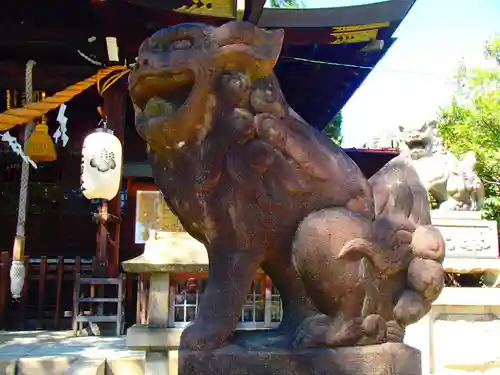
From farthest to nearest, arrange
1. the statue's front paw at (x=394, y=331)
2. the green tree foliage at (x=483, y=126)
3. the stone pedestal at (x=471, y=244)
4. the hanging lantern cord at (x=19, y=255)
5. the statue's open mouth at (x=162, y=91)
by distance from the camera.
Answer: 1. the green tree foliage at (x=483, y=126)
2. the hanging lantern cord at (x=19, y=255)
3. the stone pedestal at (x=471, y=244)
4. the statue's front paw at (x=394, y=331)
5. the statue's open mouth at (x=162, y=91)

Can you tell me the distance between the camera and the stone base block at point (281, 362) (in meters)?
1.67

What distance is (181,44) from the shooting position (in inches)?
66.9

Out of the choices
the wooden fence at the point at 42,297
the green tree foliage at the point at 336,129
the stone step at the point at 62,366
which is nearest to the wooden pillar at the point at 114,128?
the wooden fence at the point at 42,297

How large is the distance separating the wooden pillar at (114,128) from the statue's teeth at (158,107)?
445 cm

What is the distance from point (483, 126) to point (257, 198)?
33.6 feet

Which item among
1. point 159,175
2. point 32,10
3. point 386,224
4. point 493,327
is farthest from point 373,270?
point 32,10

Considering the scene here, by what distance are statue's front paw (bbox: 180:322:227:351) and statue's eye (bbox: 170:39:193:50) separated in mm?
908

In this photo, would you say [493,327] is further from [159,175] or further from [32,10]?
[32,10]

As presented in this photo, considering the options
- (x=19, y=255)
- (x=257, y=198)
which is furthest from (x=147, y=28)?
(x=257, y=198)

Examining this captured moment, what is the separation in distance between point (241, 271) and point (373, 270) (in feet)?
1.51

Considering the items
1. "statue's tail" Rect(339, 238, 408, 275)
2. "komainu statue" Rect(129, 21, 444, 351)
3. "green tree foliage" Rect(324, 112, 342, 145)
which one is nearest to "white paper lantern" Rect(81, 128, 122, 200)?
"komainu statue" Rect(129, 21, 444, 351)

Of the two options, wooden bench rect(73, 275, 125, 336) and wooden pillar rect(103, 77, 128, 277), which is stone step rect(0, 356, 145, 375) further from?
wooden pillar rect(103, 77, 128, 277)

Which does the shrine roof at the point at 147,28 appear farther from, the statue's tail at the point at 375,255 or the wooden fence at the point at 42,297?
the statue's tail at the point at 375,255

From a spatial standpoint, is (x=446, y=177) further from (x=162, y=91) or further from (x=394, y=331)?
(x=162, y=91)
